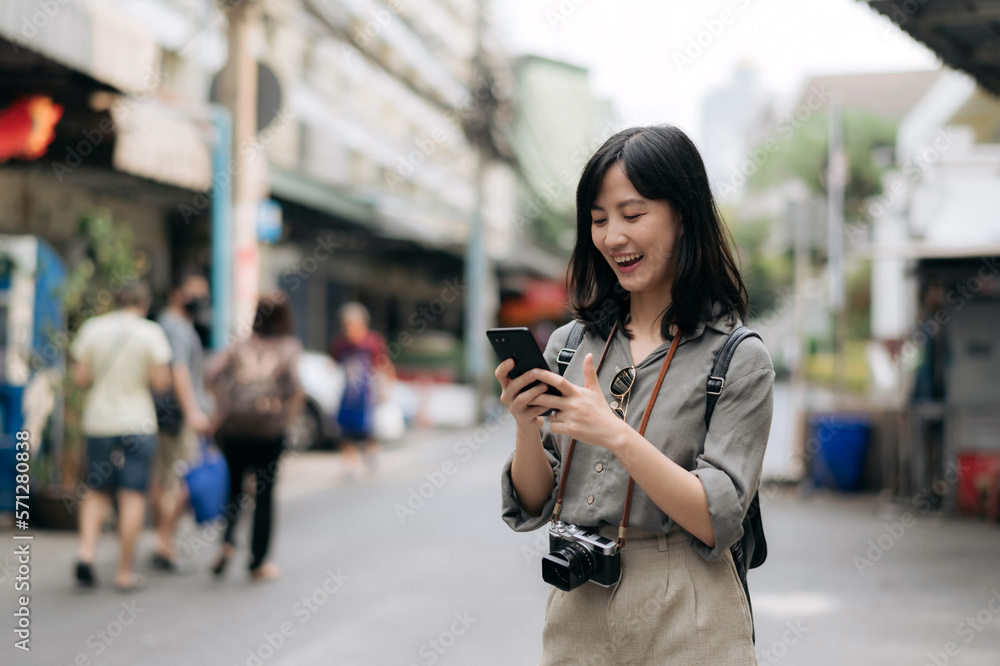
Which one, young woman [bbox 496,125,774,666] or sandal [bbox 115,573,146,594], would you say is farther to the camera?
sandal [bbox 115,573,146,594]

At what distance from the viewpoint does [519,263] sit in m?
26.6

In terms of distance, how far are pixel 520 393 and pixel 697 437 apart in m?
0.35

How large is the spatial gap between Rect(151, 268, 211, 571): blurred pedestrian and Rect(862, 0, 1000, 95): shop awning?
16.0ft

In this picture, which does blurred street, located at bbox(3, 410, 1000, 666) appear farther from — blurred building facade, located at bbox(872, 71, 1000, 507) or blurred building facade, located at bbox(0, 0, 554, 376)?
blurred building facade, located at bbox(0, 0, 554, 376)

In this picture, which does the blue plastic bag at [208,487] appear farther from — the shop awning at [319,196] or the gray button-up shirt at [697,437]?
the shop awning at [319,196]

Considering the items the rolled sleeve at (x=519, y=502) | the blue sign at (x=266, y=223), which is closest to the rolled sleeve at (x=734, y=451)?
the rolled sleeve at (x=519, y=502)

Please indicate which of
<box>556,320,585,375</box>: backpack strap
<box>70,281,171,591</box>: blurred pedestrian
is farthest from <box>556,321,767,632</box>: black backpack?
<box>70,281,171,591</box>: blurred pedestrian

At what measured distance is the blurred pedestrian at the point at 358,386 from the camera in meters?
10.8

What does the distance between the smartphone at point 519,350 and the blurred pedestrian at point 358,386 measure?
9110mm

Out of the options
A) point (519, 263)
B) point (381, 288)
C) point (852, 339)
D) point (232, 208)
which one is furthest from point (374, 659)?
point (852, 339)

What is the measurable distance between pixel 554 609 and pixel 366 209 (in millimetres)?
14445

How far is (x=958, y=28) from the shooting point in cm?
585

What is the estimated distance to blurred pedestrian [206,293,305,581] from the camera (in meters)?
6.00

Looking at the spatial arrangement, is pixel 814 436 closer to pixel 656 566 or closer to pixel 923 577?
pixel 923 577
